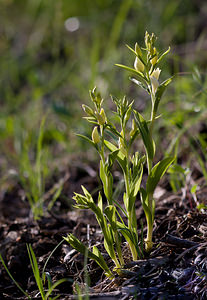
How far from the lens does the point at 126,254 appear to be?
56.1 inches

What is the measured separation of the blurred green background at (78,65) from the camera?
2.92 m

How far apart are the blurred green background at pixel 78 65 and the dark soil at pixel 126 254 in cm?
64

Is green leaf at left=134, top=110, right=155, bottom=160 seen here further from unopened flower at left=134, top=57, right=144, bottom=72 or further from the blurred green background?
the blurred green background

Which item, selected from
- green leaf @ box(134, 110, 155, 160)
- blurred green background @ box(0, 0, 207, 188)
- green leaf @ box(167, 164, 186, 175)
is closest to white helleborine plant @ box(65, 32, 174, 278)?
green leaf @ box(134, 110, 155, 160)

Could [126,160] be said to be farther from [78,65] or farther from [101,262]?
[78,65]

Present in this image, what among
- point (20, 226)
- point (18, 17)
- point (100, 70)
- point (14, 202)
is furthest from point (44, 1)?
point (20, 226)

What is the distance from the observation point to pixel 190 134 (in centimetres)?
235

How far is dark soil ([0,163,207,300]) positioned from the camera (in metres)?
1.23

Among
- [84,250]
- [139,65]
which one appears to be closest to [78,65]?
[139,65]

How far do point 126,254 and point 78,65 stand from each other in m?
3.17

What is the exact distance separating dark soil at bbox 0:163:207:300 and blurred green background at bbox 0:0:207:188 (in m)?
0.64

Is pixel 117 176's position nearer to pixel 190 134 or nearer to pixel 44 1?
pixel 190 134

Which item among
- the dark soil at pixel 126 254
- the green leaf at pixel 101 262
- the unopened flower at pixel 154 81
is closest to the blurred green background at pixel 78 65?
the dark soil at pixel 126 254

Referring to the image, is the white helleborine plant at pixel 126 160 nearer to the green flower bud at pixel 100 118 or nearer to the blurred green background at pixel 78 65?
the green flower bud at pixel 100 118
